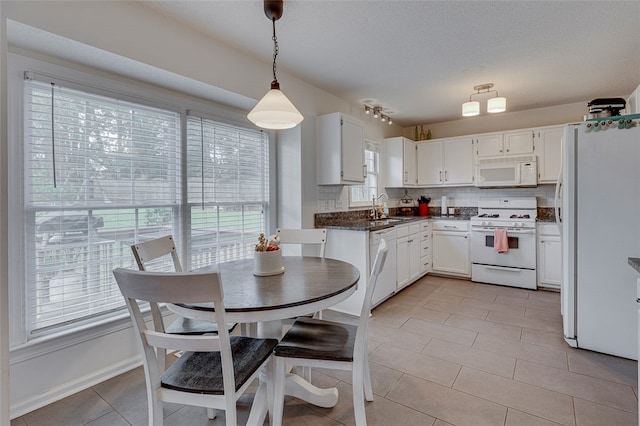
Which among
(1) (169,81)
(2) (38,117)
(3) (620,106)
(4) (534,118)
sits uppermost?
(4) (534,118)

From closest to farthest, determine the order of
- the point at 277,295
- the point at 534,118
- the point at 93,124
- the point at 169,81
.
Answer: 1. the point at 277,295
2. the point at 93,124
3. the point at 169,81
4. the point at 534,118

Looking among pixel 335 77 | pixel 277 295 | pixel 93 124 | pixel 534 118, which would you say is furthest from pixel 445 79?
pixel 93 124

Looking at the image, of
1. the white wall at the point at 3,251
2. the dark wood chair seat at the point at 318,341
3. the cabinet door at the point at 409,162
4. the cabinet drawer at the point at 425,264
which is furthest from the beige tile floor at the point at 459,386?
the cabinet door at the point at 409,162

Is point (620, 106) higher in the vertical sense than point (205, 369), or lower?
higher

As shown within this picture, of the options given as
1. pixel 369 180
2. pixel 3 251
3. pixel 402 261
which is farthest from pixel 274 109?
pixel 369 180

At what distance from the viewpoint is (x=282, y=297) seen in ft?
4.60

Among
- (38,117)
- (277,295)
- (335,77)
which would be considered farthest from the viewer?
(335,77)

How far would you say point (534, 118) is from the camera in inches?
180

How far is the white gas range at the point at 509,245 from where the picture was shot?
4.07 m

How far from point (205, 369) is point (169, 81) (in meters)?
2.12

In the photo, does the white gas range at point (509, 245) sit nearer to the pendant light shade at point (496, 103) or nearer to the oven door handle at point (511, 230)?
the oven door handle at point (511, 230)

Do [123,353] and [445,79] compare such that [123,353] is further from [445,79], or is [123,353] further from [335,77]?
[445,79]

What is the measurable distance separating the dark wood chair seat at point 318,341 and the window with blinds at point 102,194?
1.48 meters

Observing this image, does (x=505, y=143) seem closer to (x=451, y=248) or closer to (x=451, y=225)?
(x=451, y=225)
